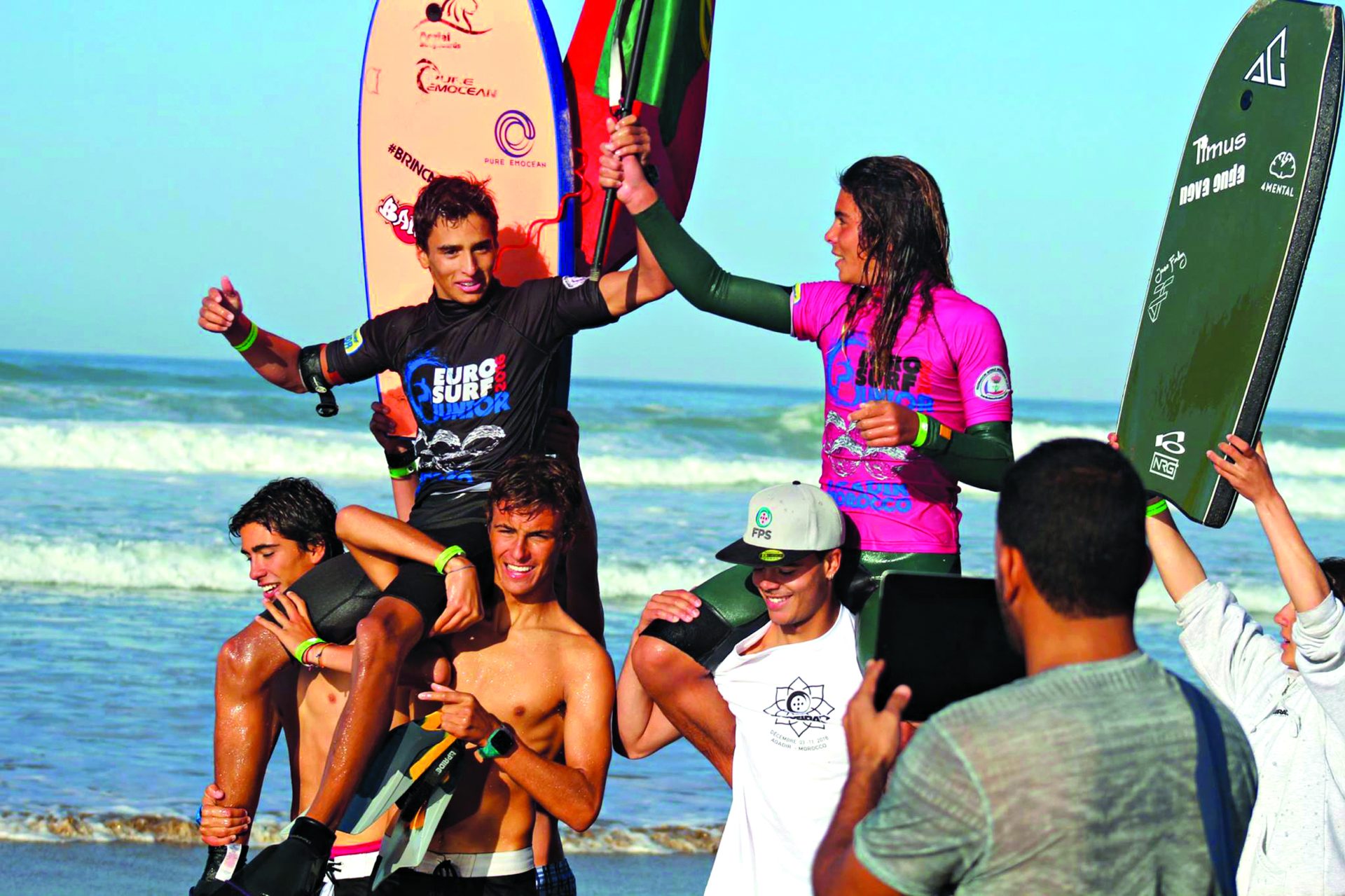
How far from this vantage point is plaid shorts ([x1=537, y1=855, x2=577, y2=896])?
4676 millimetres

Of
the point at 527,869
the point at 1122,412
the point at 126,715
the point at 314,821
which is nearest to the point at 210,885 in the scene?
the point at 314,821

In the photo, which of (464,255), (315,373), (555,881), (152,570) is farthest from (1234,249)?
(152,570)

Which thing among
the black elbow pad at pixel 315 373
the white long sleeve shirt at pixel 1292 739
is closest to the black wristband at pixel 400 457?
the black elbow pad at pixel 315 373

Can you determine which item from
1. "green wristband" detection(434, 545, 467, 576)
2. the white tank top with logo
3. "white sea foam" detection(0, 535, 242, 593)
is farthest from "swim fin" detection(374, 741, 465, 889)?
"white sea foam" detection(0, 535, 242, 593)

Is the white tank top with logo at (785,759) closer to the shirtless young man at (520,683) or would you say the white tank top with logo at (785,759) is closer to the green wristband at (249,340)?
the shirtless young man at (520,683)

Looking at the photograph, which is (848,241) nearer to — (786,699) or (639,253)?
(639,253)

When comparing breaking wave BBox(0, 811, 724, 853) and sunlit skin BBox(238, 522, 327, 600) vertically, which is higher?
sunlit skin BBox(238, 522, 327, 600)

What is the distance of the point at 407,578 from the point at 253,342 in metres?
1.25

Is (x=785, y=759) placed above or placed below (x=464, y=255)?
below

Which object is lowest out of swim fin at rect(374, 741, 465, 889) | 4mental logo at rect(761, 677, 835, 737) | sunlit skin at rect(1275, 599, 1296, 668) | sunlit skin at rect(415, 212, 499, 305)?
swim fin at rect(374, 741, 465, 889)

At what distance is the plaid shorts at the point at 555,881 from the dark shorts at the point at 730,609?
2.95 ft

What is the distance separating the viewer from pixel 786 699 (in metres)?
4.02

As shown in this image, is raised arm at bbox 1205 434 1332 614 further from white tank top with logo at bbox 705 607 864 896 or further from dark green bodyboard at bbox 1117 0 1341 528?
white tank top with logo at bbox 705 607 864 896

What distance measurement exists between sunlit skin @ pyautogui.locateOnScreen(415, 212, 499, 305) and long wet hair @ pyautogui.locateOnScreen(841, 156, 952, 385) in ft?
4.50
